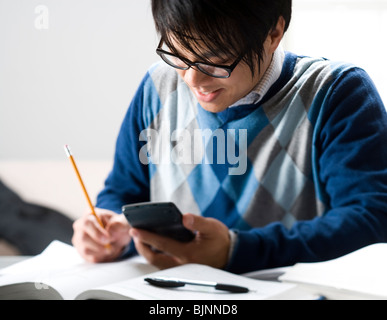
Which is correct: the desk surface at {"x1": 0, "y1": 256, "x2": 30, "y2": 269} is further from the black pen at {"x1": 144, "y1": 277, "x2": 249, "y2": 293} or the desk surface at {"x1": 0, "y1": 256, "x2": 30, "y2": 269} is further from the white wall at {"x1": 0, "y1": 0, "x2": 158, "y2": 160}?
the black pen at {"x1": 144, "y1": 277, "x2": 249, "y2": 293}

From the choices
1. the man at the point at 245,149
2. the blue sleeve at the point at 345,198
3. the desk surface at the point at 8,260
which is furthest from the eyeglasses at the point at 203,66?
the desk surface at the point at 8,260

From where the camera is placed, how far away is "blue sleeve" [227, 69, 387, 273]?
0.55 m

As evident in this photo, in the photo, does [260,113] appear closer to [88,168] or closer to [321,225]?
[321,225]

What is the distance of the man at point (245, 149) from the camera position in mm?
526

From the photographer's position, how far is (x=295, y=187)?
0.65 meters

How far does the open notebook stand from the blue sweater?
9 centimetres

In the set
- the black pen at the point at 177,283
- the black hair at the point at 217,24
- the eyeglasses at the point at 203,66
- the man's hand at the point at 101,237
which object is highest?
the black hair at the point at 217,24

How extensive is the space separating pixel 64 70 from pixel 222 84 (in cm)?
23

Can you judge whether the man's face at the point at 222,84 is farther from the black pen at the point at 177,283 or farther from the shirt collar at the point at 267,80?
the black pen at the point at 177,283

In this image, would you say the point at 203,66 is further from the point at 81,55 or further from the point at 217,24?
the point at 81,55

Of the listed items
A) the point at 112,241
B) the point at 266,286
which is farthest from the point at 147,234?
the point at 266,286

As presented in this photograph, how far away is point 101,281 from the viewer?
0.50m

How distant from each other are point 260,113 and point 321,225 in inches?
6.6

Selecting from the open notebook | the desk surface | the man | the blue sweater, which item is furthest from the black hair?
the desk surface
